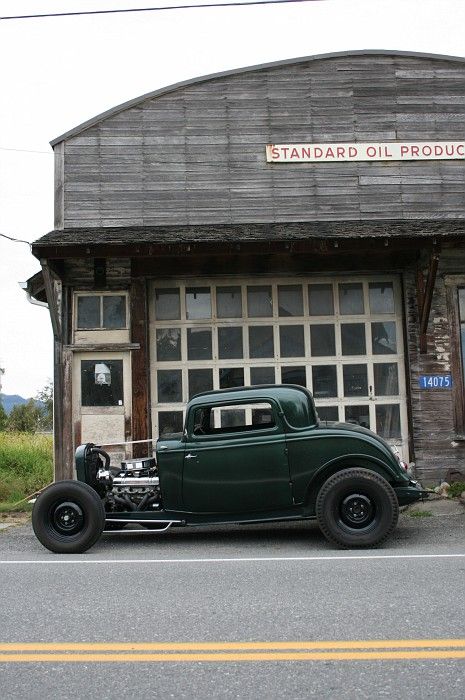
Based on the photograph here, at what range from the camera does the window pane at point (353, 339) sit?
1303cm

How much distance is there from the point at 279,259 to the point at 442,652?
9.34 metres

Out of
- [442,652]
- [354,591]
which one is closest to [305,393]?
[354,591]

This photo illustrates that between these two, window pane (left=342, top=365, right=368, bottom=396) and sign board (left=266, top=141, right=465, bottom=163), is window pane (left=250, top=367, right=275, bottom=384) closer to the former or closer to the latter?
window pane (left=342, top=365, right=368, bottom=396)

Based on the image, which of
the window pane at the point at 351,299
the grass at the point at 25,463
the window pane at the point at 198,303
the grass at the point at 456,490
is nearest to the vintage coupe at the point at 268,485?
the grass at the point at 456,490

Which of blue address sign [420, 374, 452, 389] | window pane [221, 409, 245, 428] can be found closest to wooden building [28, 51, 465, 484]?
blue address sign [420, 374, 452, 389]

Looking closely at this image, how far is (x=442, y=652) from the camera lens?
4.23 metres

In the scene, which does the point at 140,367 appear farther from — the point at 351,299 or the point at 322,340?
Answer: the point at 351,299

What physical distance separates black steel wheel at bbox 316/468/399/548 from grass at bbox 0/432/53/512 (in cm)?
763

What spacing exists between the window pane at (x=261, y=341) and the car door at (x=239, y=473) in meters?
4.58

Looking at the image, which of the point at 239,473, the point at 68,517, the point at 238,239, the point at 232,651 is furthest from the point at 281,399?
the point at 232,651

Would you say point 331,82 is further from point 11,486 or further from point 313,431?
point 11,486

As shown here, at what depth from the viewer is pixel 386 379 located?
13.0 m

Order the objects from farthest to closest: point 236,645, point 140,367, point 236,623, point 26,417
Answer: point 26,417 < point 140,367 < point 236,623 < point 236,645

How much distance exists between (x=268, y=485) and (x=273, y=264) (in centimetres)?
559
